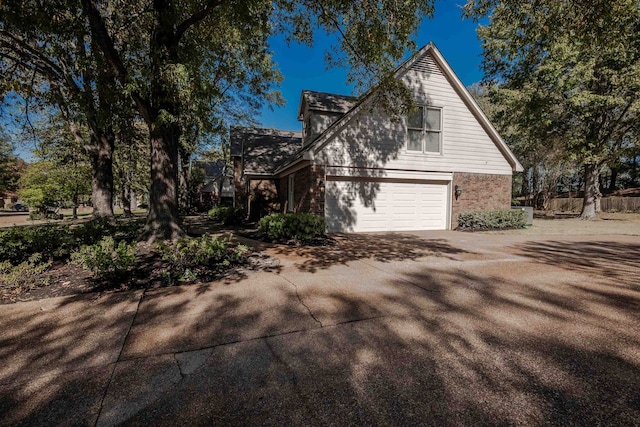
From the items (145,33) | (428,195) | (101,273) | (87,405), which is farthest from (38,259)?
(428,195)

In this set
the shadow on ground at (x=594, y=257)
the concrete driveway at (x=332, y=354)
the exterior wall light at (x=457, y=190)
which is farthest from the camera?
the exterior wall light at (x=457, y=190)

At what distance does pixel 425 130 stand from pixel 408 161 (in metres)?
A: 1.50

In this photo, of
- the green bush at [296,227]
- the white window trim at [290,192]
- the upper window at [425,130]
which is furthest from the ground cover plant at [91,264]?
the upper window at [425,130]

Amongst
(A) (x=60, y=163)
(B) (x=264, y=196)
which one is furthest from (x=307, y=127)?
(A) (x=60, y=163)

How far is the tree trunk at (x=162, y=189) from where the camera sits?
7.50 metres

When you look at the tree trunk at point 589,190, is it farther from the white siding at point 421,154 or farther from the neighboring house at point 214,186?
the neighboring house at point 214,186

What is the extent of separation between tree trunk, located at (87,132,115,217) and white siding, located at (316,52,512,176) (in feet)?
31.7

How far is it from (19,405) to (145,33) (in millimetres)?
9530

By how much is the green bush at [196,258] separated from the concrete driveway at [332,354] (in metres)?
0.60

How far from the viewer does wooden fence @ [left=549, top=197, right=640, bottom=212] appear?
25.2 m

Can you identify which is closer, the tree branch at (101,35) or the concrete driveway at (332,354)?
the concrete driveway at (332,354)

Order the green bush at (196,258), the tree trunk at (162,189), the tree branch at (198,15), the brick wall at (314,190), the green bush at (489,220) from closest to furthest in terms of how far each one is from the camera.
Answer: the green bush at (196,258), the tree branch at (198,15), the tree trunk at (162,189), the brick wall at (314,190), the green bush at (489,220)

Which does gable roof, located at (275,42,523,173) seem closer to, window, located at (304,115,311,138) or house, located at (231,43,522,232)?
house, located at (231,43,522,232)

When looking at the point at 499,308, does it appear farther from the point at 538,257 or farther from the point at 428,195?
the point at 428,195
